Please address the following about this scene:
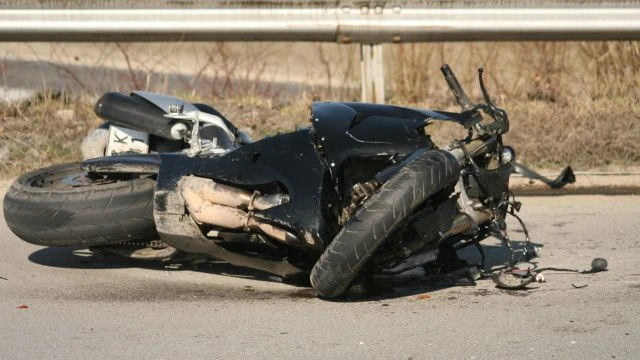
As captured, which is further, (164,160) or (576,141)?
(576,141)

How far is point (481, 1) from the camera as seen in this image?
33.2 ft

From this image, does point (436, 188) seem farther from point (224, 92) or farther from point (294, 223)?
point (224, 92)

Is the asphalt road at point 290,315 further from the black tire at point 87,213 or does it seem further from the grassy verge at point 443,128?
the grassy verge at point 443,128

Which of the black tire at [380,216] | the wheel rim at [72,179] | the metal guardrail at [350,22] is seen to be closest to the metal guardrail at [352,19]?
the metal guardrail at [350,22]

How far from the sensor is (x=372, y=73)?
399 inches

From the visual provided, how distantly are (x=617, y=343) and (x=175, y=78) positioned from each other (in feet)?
31.0

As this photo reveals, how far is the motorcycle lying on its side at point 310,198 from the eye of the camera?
18.2ft

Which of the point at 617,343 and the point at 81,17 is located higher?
the point at 81,17

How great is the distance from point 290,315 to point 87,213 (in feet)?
4.54

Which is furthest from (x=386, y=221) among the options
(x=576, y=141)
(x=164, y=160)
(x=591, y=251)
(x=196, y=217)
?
(x=576, y=141)

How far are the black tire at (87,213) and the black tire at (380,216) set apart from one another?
1.22 m

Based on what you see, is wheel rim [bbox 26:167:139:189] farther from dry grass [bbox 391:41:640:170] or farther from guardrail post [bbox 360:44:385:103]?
guardrail post [bbox 360:44:385:103]

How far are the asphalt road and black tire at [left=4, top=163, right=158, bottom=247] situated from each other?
0.88 feet

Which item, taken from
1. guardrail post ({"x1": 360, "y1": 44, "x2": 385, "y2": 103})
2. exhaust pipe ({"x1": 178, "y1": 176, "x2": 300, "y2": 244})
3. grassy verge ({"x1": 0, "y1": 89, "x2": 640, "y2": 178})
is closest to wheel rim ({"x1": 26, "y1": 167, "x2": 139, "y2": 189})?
exhaust pipe ({"x1": 178, "y1": 176, "x2": 300, "y2": 244})
